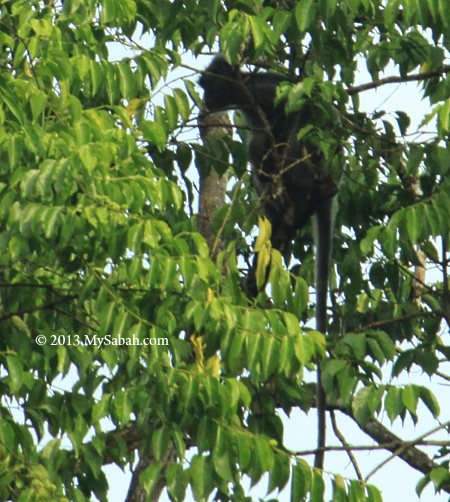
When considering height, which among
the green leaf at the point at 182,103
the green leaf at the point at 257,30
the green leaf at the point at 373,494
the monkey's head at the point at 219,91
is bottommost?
the green leaf at the point at 373,494

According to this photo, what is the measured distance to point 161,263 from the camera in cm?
359

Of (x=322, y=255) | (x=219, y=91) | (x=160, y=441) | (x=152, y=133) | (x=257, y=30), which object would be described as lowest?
(x=160, y=441)

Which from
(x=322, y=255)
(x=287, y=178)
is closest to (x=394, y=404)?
(x=322, y=255)

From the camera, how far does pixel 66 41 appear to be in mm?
4121

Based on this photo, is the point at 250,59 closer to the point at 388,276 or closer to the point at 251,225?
the point at 251,225

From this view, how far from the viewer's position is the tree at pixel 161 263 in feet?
11.7

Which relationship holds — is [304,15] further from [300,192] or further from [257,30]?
[300,192]

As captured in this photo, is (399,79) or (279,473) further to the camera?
(399,79)

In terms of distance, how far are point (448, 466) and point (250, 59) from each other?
1.58 m

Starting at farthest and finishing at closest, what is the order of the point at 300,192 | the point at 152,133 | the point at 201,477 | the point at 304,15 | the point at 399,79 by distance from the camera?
the point at 300,192 → the point at 399,79 → the point at 304,15 → the point at 152,133 → the point at 201,477

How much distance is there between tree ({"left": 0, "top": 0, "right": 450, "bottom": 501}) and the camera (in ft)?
11.7

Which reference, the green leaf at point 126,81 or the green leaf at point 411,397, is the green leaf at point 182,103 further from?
the green leaf at point 411,397

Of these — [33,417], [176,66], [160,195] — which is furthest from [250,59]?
[33,417]

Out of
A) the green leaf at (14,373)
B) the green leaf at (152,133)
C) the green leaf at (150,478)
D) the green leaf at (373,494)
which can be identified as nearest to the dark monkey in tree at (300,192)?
the green leaf at (152,133)
